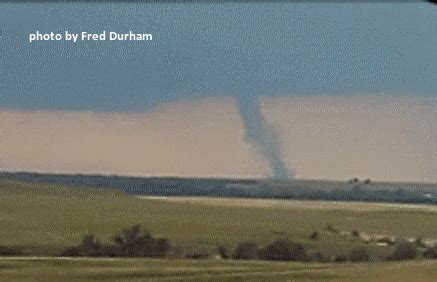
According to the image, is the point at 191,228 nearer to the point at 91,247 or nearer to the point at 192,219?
the point at 192,219

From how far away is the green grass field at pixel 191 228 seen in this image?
0.84m

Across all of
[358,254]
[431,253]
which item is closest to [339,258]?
[358,254]

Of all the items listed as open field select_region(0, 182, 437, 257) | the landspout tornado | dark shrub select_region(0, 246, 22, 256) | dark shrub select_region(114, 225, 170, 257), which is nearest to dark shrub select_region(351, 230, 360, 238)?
open field select_region(0, 182, 437, 257)

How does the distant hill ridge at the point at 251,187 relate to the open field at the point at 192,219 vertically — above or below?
above

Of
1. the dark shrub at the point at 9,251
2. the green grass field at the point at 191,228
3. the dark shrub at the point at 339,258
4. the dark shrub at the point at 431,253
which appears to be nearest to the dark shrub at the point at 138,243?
the green grass field at the point at 191,228

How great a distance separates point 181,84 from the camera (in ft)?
2.84

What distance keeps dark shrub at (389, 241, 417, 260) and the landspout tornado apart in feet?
0.62

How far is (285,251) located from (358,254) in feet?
0.35

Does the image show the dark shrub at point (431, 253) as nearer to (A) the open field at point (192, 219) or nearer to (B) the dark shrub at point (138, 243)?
(A) the open field at point (192, 219)

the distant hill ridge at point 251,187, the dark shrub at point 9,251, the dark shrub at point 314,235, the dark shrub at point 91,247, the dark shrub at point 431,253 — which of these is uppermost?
the distant hill ridge at point 251,187

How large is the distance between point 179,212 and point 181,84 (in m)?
0.19

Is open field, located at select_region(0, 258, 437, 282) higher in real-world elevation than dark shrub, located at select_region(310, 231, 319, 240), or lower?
lower

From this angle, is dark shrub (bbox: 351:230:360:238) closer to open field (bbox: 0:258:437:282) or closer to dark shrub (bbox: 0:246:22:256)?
open field (bbox: 0:258:437:282)

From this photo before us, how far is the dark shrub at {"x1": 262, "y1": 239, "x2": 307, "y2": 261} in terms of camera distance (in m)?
0.86
